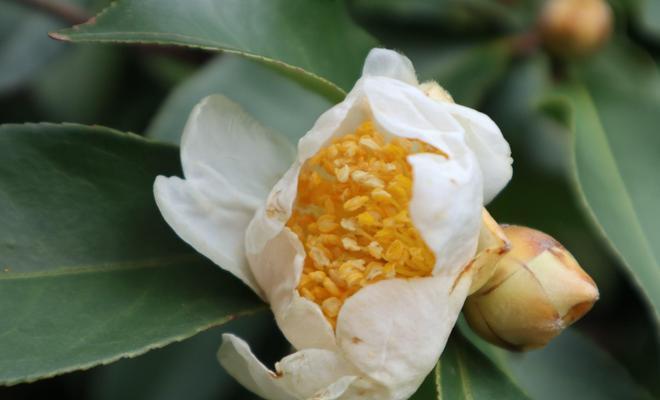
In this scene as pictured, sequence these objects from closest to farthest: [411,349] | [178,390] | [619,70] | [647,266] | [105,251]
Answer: [411,349] → [105,251] → [647,266] → [178,390] → [619,70]

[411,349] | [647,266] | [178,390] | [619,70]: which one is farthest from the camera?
[619,70]

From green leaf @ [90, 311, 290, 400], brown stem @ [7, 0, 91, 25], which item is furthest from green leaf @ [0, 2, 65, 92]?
green leaf @ [90, 311, 290, 400]

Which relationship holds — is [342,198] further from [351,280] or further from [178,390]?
[178,390]

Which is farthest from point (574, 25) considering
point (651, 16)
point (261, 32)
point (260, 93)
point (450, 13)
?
point (261, 32)

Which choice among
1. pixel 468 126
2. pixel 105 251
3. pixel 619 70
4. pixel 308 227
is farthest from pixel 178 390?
pixel 619 70

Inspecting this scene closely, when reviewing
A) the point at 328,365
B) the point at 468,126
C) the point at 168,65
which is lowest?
the point at 168,65

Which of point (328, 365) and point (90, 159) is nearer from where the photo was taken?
point (328, 365)

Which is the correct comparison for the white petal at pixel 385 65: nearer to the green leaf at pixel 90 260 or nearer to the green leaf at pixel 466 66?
the green leaf at pixel 90 260
